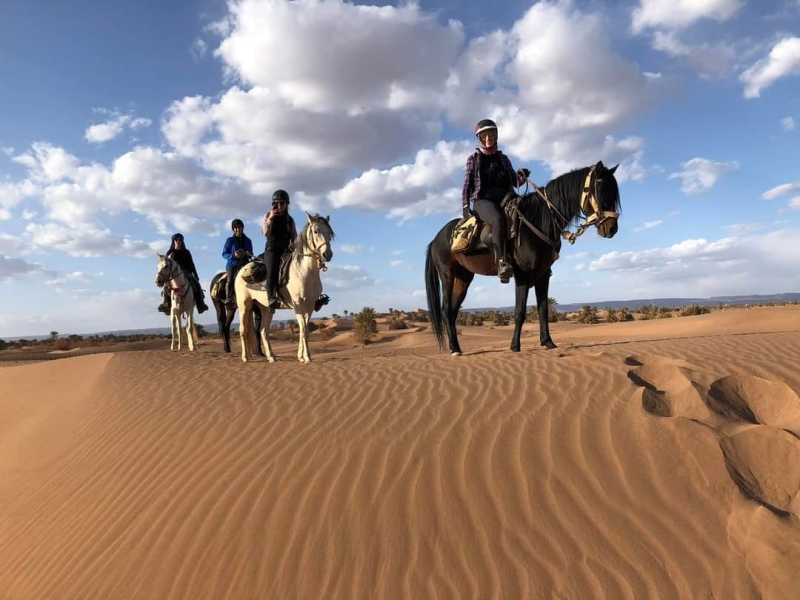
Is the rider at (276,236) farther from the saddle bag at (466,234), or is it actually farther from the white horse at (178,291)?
the white horse at (178,291)

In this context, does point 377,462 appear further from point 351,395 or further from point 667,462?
point 667,462

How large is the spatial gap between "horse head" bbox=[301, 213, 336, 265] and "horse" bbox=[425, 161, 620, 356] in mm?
1944

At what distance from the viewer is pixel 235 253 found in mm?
10586


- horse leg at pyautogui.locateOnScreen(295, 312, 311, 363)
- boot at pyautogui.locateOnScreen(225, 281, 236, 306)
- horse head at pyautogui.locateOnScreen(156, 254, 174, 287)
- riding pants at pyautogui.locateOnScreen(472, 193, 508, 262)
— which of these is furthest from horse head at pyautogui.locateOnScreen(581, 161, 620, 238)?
horse head at pyautogui.locateOnScreen(156, 254, 174, 287)

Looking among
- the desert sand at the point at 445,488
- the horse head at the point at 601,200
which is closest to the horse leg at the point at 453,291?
the horse head at the point at 601,200

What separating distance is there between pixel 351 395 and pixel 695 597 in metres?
3.58

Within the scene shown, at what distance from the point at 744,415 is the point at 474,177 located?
4.97 meters

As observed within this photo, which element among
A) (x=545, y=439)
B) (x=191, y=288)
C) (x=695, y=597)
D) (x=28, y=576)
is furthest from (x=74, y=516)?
(x=191, y=288)

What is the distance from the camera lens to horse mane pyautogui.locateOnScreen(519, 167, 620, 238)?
6348 mm

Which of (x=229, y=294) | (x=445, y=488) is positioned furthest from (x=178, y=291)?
(x=445, y=488)

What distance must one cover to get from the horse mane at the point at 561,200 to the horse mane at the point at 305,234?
3.02m

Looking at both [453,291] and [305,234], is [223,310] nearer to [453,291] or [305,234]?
[305,234]

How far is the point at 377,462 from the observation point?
3713 mm

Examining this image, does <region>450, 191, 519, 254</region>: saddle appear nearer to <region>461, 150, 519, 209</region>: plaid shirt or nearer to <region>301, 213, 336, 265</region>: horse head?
<region>461, 150, 519, 209</region>: plaid shirt
